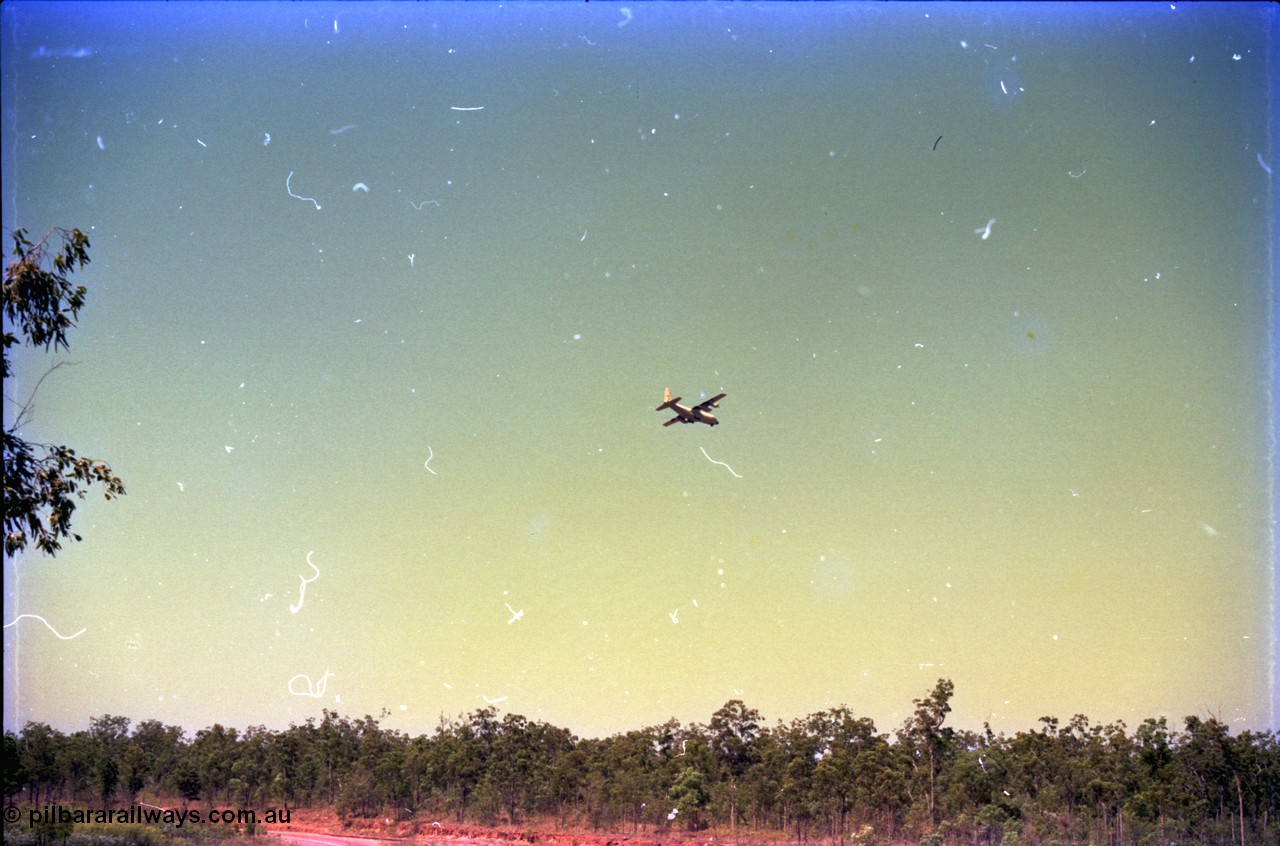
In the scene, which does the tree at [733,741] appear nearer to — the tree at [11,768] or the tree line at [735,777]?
the tree line at [735,777]

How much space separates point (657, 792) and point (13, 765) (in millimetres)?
22124

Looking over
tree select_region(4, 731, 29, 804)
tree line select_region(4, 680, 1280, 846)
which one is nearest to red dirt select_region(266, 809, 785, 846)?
tree line select_region(4, 680, 1280, 846)

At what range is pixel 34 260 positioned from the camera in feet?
47.4

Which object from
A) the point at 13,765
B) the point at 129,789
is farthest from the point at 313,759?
the point at 13,765

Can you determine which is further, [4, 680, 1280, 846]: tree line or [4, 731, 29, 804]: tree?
[4, 680, 1280, 846]: tree line

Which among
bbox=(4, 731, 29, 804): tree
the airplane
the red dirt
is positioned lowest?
the red dirt

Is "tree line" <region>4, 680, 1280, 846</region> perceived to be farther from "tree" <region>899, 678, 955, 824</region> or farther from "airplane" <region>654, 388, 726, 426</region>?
"airplane" <region>654, 388, 726, 426</region>

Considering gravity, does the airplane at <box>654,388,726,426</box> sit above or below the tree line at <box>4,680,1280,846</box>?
above

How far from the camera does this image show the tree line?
1367 inches

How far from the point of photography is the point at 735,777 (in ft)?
139

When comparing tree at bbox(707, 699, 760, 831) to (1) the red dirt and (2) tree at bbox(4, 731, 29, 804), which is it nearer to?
(1) the red dirt

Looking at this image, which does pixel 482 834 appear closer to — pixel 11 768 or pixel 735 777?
pixel 735 777

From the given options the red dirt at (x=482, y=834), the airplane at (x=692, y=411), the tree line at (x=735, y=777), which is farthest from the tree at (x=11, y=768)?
the airplane at (x=692, y=411)

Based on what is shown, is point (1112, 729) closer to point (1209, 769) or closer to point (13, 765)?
point (1209, 769)
